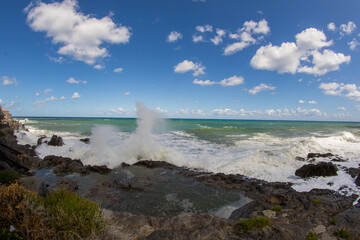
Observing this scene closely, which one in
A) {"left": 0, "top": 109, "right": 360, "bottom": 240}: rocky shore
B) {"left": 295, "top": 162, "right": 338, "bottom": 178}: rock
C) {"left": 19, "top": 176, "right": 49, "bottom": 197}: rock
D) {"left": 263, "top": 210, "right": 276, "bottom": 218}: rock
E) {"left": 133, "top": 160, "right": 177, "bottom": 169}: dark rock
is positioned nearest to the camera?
{"left": 0, "top": 109, "right": 360, "bottom": 240}: rocky shore

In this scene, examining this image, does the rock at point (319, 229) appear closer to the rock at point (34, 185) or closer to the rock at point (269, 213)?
the rock at point (269, 213)

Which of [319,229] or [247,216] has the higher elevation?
[319,229]

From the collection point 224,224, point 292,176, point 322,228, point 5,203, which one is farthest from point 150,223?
point 292,176

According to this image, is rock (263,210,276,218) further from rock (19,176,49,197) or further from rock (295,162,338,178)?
rock (295,162,338,178)

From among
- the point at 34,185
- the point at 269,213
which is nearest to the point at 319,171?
the point at 269,213

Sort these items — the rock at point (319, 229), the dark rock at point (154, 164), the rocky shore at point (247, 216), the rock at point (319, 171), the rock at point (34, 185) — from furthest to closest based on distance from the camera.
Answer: the dark rock at point (154, 164)
the rock at point (319, 171)
the rock at point (34, 185)
the rock at point (319, 229)
the rocky shore at point (247, 216)

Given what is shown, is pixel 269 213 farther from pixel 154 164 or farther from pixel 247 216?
pixel 154 164

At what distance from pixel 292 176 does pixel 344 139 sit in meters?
24.1

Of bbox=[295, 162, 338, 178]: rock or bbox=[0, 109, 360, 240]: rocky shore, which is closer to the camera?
bbox=[0, 109, 360, 240]: rocky shore

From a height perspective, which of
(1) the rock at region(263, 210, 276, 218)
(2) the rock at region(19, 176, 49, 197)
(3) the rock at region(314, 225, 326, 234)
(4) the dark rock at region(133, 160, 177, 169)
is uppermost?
(2) the rock at region(19, 176, 49, 197)

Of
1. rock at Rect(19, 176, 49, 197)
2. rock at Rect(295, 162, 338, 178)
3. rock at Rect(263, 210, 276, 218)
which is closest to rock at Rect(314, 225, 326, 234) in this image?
rock at Rect(263, 210, 276, 218)

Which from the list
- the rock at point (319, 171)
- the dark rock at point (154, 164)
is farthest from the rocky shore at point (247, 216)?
the dark rock at point (154, 164)

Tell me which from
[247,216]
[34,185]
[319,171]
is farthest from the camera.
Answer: [319,171]

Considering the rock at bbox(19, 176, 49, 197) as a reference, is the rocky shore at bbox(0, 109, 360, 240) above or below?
below
